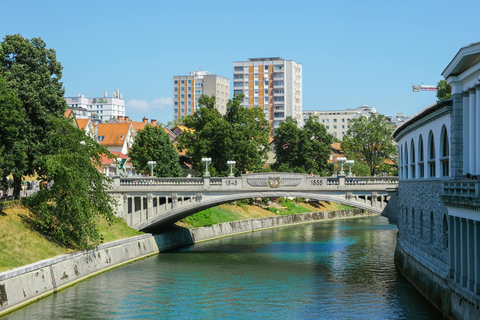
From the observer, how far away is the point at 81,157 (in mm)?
46375

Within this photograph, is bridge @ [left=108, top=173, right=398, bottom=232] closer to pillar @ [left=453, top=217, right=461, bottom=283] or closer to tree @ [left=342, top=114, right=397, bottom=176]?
pillar @ [left=453, top=217, right=461, bottom=283]

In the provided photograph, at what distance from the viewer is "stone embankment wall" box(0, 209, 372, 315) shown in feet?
111

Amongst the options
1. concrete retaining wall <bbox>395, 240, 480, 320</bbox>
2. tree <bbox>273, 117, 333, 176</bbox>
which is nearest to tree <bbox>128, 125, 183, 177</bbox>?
tree <bbox>273, 117, 333, 176</bbox>

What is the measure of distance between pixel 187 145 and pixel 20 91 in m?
37.9

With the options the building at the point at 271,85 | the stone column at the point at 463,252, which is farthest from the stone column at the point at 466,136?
the building at the point at 271,85

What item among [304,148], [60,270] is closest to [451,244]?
[60,270]

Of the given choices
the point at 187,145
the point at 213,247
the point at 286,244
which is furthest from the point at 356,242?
the point at 187,145

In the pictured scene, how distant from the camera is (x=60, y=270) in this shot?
39812 mm

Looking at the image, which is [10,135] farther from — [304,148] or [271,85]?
[271,85]

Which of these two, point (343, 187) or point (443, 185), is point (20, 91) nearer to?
point (343, 187)

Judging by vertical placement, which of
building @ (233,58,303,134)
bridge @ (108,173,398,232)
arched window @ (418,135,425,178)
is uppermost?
building @ (233,58,303,134)

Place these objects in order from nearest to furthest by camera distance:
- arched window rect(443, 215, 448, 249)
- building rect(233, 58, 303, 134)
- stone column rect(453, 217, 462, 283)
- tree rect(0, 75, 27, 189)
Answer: stone column rect(453, 217, 462, 283), arched window rect(443, 215, 448, 249), tree rect(0, 75, 27, 189), building rect(233, 58, 303, 134)

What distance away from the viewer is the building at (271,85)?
186625 millimetres

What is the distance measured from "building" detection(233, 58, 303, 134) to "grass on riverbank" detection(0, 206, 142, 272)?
472 ft
